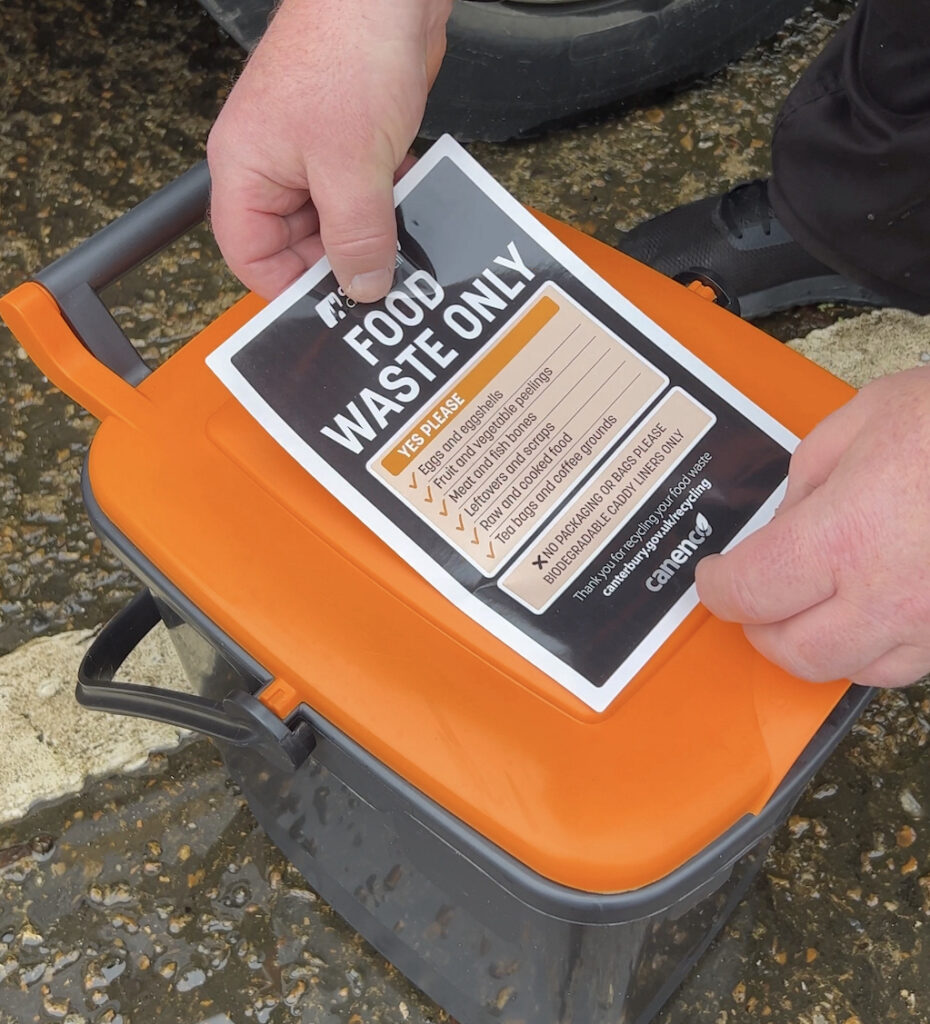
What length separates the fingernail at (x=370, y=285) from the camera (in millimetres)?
657

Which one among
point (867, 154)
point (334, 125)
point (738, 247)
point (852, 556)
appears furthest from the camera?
point (738, 247)

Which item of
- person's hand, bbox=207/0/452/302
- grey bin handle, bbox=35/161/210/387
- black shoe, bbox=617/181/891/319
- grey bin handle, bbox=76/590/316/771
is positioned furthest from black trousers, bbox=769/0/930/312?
grey bin handle, bbox=76/590/316/771

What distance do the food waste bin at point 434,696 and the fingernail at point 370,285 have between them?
0.36ft

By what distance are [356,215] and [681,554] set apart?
0.97 ft

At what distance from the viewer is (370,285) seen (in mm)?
661

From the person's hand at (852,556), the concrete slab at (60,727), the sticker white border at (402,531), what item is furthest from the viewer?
the concrete slab at (60,727)

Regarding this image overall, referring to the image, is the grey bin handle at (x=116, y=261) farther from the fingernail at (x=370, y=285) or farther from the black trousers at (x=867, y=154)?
the black trousers at (x=867, y=154)

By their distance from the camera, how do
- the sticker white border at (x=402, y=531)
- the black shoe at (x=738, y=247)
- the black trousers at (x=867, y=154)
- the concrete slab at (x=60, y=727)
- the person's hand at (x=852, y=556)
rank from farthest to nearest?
the black shoe at (x=738, y=247) < the concrete slab at (x=60, y=727) < the black trousers at (x=867, y=154) < the sticker white border at (x=402, y=531) < the person's hand at (x=852, y=556)

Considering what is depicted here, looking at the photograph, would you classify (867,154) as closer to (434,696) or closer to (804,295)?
(804,295)

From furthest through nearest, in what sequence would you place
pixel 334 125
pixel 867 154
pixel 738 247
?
pixel 738 247 → pixel 867 154 → pixel 334 125

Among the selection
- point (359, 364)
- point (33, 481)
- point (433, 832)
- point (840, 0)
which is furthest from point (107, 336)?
point (840, 0)

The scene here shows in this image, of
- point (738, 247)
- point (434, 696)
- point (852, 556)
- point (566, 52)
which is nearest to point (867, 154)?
point (738, 247)

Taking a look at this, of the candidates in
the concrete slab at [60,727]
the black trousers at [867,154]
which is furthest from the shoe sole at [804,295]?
the concrete slab at [60,727]

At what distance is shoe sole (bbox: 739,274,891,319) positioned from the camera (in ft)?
4.05
